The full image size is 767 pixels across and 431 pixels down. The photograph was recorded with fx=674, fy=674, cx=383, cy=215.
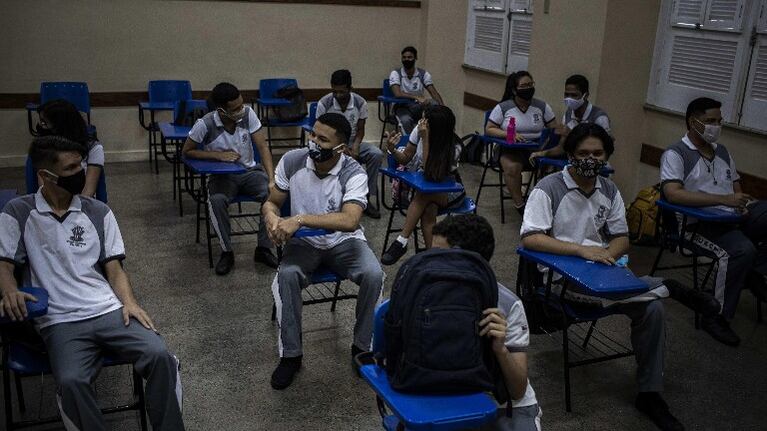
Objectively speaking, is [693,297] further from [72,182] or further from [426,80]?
[426,80]

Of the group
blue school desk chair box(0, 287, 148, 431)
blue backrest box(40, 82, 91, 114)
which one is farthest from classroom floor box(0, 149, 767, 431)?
blue backrest box(40, 82, 91, 114)

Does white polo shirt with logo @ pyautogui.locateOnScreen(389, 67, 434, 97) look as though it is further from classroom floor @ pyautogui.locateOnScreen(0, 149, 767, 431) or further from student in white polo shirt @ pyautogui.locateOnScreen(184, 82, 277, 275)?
classroom floor @ pyautogui.locateOnScreen(0, 149, 767, 431)

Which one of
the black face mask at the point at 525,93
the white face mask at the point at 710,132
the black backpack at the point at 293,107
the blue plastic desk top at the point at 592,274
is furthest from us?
the black backpack at the point at 293,107

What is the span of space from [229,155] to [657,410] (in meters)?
3.13

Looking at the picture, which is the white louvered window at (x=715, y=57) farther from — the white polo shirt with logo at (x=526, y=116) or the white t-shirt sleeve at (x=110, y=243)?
the white t-shirt sleeve at (x=110, y=243)

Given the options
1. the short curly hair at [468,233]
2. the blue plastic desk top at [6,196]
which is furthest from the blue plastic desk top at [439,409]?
the blue plastic desk top at [6,196]

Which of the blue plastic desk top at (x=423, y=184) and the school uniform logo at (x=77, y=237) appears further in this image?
the blue plastic desk top at (x=423, y=184)

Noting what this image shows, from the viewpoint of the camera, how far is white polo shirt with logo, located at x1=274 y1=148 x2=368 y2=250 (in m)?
3.44

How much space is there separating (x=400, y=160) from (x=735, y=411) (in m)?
2.54

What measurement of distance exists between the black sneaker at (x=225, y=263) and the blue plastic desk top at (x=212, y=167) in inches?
23.9

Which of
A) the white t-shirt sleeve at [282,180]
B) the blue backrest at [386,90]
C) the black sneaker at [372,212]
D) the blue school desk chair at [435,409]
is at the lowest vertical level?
the black sneaker at [372,212]

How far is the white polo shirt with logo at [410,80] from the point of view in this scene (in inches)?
324

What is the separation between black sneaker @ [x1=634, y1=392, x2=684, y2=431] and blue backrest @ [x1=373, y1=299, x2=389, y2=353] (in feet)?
5.13

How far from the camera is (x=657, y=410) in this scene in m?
3.02
